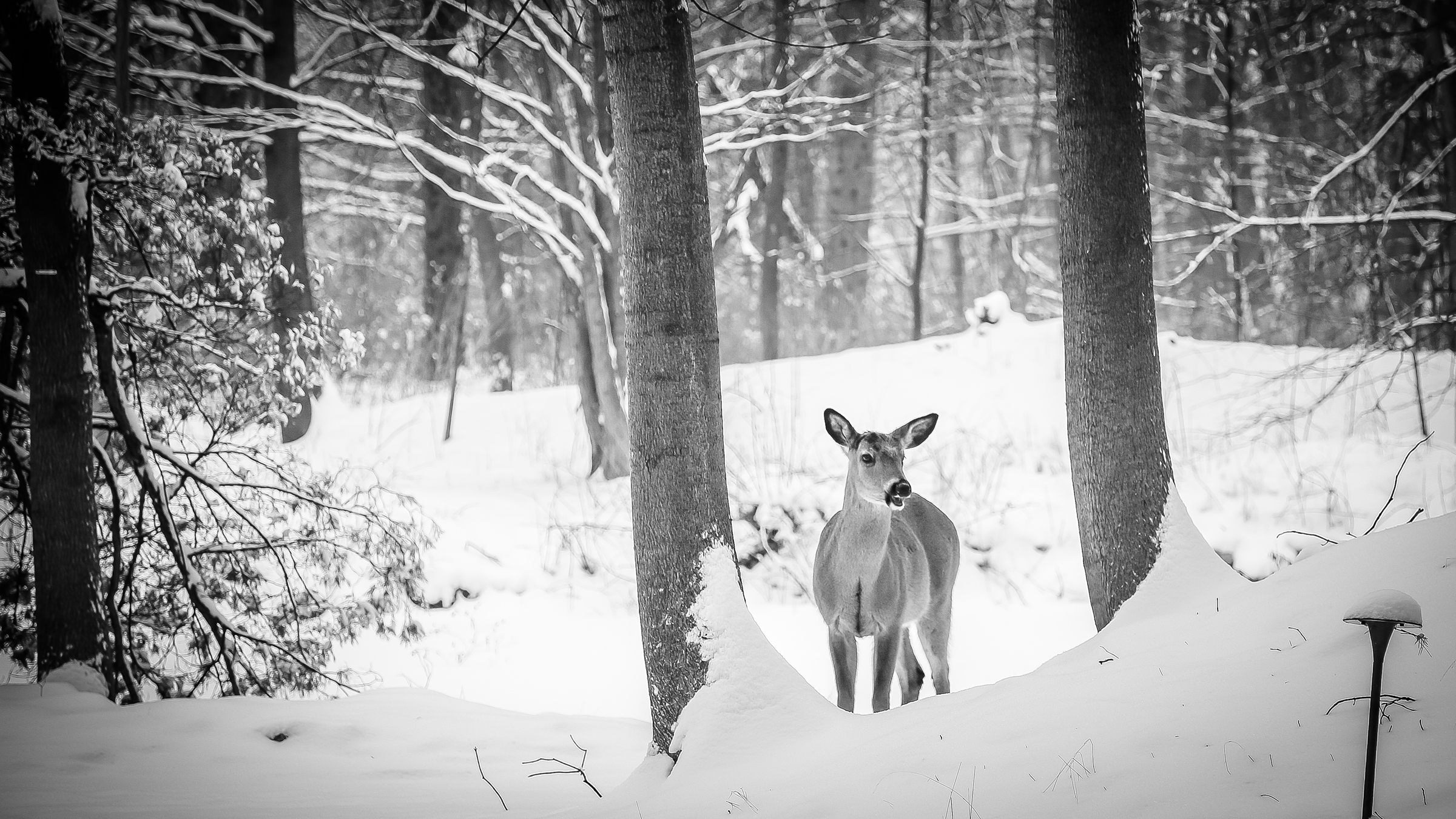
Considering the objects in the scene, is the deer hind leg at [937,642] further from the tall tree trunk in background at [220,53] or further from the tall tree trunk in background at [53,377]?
the tall tree trunk in background at [220,53]

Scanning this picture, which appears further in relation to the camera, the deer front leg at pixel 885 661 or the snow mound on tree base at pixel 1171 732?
the deer front leg at pixel 885 661

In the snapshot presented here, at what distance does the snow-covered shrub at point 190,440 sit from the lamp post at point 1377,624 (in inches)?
230

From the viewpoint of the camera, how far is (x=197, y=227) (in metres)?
6.23

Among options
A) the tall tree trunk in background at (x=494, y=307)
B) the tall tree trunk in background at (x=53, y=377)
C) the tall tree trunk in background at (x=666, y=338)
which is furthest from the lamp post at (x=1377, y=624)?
the tall tree trunk in background at (x=494, y=307)

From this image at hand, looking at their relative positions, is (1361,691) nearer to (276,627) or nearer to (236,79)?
(276,627)

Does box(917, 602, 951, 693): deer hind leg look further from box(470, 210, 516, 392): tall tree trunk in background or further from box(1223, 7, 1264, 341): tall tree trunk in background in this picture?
box(470, 210, 516, 392): tall tree trunk in background

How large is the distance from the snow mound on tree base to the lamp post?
9.2 inches

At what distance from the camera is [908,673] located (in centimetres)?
599

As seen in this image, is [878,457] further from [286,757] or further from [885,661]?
A: [286,757]

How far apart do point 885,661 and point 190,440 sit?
557cm

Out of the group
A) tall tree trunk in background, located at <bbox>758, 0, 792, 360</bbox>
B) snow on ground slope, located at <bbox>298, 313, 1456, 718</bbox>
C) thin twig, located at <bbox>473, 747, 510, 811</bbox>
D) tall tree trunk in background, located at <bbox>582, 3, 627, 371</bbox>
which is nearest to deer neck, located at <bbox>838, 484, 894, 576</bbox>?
snow on ground slope, located at <bbox>298, 313, 1456, 718</bbox>

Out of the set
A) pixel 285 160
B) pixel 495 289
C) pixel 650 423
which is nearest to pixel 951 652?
pixel 650 423

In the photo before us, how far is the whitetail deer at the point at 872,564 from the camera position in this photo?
17.2 feet

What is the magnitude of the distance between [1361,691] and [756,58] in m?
17.2
